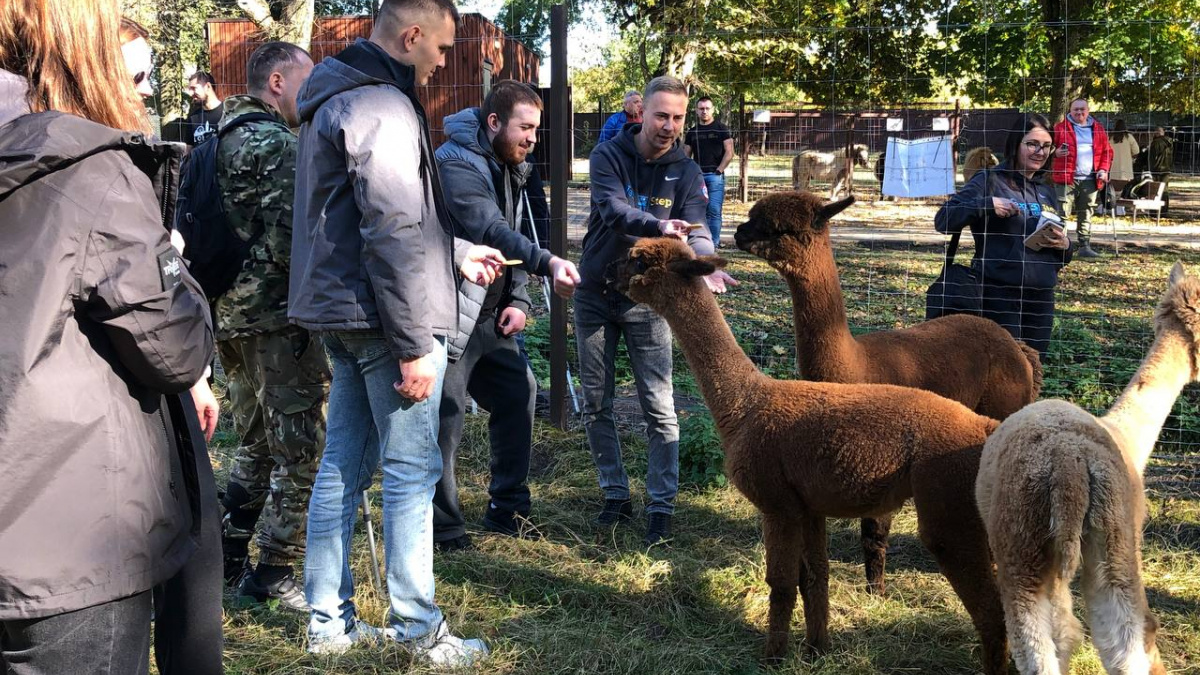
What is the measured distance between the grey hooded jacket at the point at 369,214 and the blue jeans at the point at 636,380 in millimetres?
1784

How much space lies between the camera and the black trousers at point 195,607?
7.09ft

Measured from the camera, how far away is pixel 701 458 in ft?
19.3

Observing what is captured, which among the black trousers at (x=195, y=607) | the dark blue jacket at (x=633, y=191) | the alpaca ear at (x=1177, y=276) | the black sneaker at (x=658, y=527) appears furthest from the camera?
the black sneaker at (x=658, y=527)

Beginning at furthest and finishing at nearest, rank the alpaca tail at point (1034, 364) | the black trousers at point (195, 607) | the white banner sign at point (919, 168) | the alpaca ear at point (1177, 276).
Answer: the white banner sign at point (919, 168)
the alpaca tail at point (1034, 364)
the alpaca ear at point (1177, 276)
the black trousers at point (195, 607)

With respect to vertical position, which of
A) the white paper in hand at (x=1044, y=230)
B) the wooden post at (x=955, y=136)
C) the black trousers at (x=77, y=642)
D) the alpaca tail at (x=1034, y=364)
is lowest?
the alpaca tail at (x=1034, y=364)

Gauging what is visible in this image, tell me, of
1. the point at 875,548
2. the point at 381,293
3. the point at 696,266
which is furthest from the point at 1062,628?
the point at 381,293

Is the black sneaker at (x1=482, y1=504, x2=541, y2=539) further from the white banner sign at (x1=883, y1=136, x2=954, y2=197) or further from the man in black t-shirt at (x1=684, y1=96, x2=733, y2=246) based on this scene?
the man in black t-shirt at (x1=684, y1=96, x2=733, y2=246)

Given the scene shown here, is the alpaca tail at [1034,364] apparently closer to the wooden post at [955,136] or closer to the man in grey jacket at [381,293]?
the wooden post at [955,136]

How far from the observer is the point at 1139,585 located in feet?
9.57

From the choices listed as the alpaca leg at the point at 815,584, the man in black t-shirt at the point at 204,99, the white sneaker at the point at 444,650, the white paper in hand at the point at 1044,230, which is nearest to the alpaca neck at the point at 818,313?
the alpaca leg at the point at 815,584

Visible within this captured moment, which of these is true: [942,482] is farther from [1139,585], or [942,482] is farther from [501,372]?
[501,372]

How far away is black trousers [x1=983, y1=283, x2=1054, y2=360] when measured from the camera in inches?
230

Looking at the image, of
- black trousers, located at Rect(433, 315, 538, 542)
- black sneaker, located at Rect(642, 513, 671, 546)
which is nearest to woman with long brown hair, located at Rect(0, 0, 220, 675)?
black trousers, located at Rect(433, 315, 538, 542)

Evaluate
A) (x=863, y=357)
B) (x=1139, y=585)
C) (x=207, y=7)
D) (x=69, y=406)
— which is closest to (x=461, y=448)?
(x=863, y=357)
